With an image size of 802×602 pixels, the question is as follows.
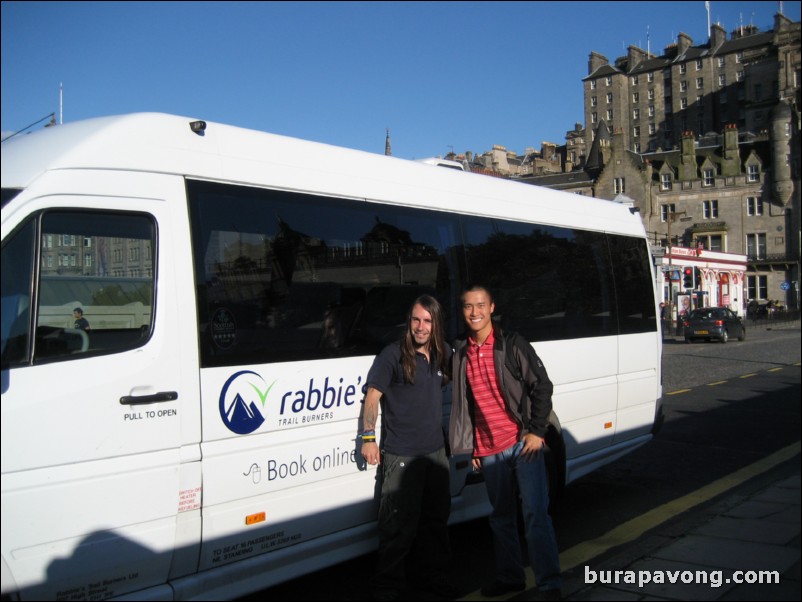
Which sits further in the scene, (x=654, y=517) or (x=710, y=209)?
(x=710, y=209)

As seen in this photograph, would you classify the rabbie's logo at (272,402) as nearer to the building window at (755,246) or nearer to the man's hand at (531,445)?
the man's hand at (531,445)

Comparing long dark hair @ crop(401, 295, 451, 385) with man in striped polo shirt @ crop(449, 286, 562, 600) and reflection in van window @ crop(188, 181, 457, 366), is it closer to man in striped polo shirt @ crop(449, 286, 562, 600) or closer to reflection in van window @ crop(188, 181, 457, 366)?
man in striped polo shirt @ crop(449, 286, 562, 600)

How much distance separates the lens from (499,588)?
485cm

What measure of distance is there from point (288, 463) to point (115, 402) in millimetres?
1115

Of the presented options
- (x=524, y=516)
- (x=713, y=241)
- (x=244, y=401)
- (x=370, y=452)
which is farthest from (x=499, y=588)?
(x=713, y=241)

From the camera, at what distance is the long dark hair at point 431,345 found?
482cm

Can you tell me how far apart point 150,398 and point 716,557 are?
10.8 ft

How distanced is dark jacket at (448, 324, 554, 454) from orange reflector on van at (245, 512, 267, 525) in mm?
1213

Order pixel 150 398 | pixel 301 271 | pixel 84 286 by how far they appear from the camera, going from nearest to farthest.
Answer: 1. pixel 150 398
2. pixel 84 286
3. pixel 301 271

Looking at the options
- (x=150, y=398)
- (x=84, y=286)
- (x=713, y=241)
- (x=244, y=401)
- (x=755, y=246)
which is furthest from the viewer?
(x=713, y=241)

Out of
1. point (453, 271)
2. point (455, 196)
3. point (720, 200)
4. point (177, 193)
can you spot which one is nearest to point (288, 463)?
point (177, 193)

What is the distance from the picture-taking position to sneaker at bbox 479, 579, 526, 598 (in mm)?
4840

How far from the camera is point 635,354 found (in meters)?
7.95

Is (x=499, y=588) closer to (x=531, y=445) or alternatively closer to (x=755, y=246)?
(x=531, y=445)
